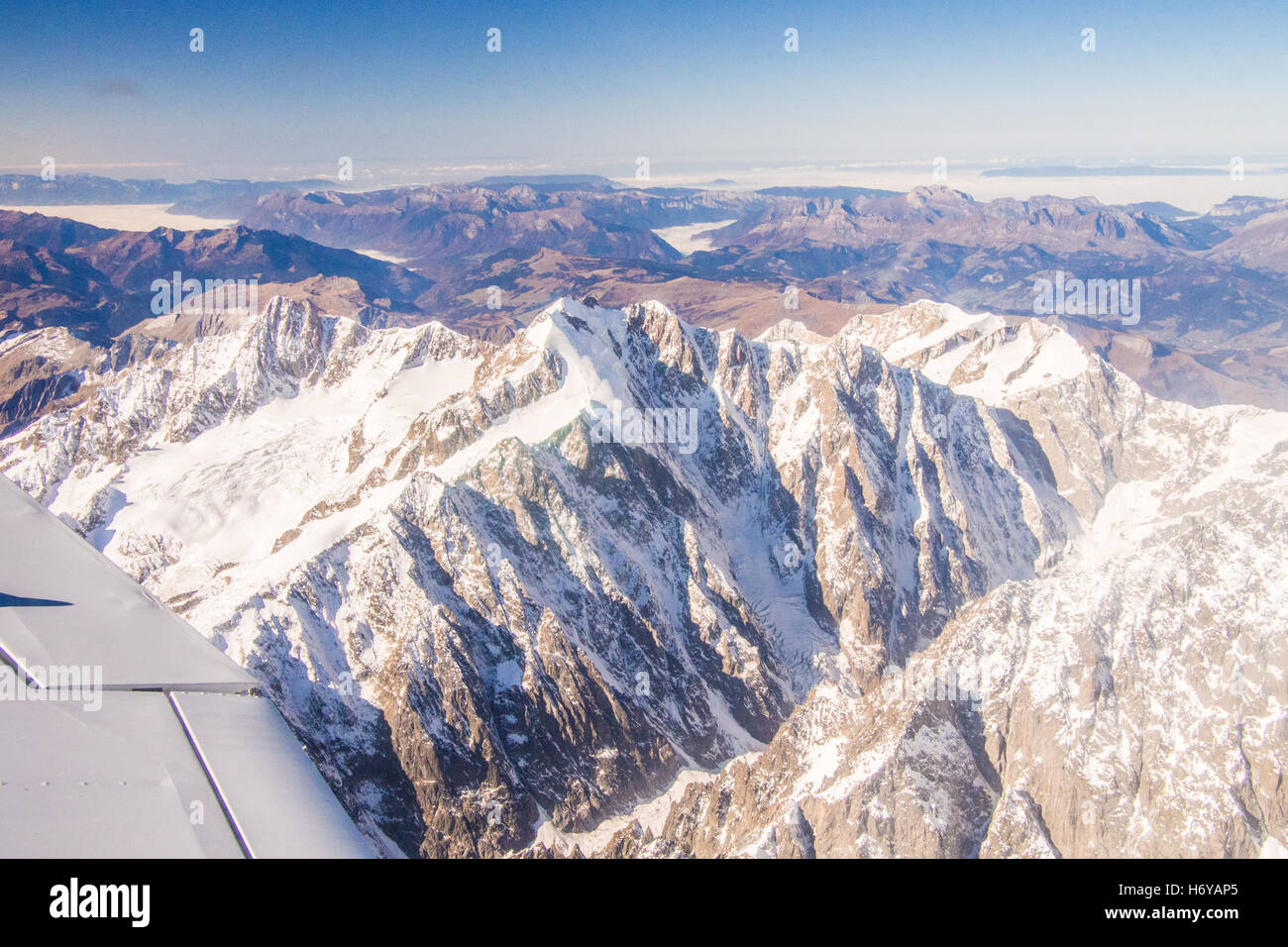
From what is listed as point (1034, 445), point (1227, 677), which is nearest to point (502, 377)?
point (1227, 677)

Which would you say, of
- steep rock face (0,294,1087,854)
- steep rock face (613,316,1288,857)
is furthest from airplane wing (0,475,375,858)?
steep rock face (613,316,1288,857)

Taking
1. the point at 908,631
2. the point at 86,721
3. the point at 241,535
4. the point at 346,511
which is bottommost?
the point at 908,631

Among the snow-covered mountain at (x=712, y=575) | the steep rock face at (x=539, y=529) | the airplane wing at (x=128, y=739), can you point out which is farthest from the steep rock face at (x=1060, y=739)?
the airplane wing at (x=128, y=739)

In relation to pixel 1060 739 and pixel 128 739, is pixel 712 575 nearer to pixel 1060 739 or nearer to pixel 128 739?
pixel 1060 739

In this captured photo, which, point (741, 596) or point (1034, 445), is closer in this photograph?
point (741, 596)

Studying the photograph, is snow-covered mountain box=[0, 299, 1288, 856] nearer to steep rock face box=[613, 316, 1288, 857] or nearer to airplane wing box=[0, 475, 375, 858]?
steep rock face box=[613, 316, 1288, 857]

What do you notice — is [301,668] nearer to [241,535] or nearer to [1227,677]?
[241,535]

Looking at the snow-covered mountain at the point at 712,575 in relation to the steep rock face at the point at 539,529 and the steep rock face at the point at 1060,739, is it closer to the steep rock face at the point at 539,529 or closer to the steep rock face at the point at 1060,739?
the steep rock face at the point at 1060,739
